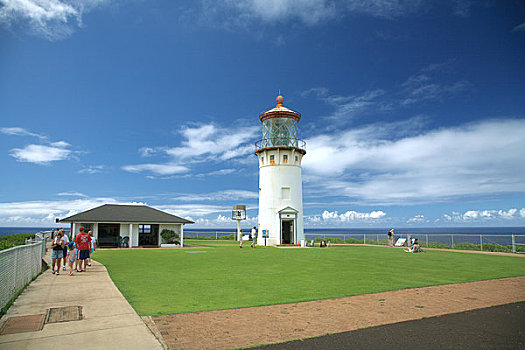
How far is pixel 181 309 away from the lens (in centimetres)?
692

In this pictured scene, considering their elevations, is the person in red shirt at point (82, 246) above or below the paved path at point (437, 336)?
above

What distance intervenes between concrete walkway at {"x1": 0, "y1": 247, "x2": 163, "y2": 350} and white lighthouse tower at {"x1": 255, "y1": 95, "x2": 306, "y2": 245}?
81.3 feet

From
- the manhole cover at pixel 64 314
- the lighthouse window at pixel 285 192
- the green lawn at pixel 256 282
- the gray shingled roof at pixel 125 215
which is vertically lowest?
the green lawn at pixel 256 282

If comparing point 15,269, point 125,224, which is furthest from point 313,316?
point 125,224

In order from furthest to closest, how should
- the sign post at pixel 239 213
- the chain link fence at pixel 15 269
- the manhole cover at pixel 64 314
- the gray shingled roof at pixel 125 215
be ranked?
the sign post at pixel 239 213 → the gray shingled roof at pixel 125 215 → the chain link fence at pixel 15 269 → the manhole cover at pixel 64 314

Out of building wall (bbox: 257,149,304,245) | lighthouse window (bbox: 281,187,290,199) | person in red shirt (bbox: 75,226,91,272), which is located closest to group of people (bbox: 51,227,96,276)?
person in red shirt (bbox: 75,226,91,272)

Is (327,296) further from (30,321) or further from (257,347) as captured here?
(30,321)

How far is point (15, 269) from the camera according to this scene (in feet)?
26.7

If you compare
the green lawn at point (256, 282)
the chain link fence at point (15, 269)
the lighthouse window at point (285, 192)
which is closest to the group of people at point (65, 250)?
the chain link fence at point (15, 269)

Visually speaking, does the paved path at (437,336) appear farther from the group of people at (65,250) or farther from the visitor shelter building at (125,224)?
the visitor shelter building at (125,224)

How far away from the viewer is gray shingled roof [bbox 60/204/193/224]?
Result: 27.3 meters

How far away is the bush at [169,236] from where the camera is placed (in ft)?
98.0

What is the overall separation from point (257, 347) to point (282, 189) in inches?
1173

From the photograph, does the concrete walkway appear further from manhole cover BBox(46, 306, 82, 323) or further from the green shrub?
the green shrub
